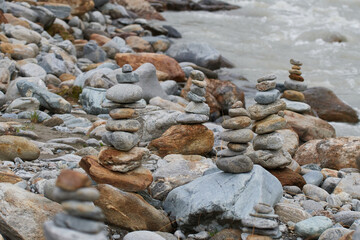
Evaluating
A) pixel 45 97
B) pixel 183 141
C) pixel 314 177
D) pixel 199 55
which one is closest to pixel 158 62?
pixel 199 55

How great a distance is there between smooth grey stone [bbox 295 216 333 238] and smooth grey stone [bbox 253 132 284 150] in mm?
1470

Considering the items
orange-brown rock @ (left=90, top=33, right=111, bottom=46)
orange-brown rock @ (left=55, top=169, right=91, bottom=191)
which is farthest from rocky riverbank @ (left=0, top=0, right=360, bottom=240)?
orange-brown rock @ (left=90, top=33, right=111, bottom=46)

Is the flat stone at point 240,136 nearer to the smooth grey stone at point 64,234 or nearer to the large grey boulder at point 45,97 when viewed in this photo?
the smooth grey stone at point 64,234

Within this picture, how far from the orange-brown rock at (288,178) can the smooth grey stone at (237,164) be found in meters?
1.20

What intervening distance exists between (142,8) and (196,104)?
19.2 m

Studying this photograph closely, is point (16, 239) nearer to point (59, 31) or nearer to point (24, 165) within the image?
point (24, 165)

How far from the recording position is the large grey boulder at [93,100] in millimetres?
10500

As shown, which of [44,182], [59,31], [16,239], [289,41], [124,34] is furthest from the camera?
[289,41]

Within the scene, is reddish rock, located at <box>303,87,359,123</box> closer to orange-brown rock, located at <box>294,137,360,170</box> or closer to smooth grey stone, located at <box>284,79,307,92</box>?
smooth grey stone, located at <box>284,79,307,92</box>

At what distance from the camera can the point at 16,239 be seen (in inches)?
172

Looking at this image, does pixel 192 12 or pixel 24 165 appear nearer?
pixel 24 165

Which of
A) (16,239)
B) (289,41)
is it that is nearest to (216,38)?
(289,41)

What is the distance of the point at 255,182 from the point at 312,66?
44.4 ft

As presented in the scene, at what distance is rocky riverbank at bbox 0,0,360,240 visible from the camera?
15.0 ft
